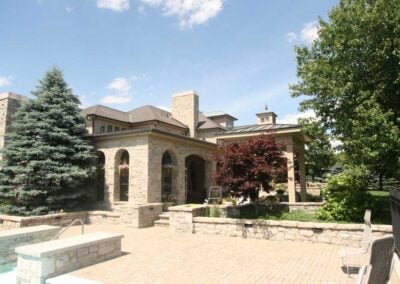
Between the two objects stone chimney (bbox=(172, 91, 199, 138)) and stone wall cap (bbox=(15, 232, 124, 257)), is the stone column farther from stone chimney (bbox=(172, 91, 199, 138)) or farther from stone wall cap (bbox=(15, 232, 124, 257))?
stone chimney (bbox=(172, 91, 199, 138))

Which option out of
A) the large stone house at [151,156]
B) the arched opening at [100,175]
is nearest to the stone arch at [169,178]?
the large stone house at [151,156]

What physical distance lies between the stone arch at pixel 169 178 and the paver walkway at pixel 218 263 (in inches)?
221

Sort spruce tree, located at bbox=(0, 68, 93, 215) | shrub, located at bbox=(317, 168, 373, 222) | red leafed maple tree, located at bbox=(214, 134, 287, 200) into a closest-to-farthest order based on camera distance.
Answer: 1. shrub, located at bbox=(317, 168, 373, 222)
2. red leafed maple tree, located at bbox=(214, 134, 287, 200)
3. spruce tree, located at bbox=(0, 68, 93, 215)

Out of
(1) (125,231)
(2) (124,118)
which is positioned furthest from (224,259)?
(2) (124,118)

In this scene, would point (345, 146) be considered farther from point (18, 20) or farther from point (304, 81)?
point (18, 20)

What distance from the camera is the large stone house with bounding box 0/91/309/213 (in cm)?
1333

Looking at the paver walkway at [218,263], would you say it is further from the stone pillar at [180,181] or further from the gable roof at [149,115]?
the gable roof at [149,115]

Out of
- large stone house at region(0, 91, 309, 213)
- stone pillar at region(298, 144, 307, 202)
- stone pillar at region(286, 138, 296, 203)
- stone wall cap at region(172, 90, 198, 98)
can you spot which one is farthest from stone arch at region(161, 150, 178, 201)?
stone wall cap at region(172, 90, 198, 98)

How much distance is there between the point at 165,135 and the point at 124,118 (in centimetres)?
887

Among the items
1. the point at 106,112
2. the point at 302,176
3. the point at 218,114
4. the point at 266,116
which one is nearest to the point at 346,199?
the point at 302,176

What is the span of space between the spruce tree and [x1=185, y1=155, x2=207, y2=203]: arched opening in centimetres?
686

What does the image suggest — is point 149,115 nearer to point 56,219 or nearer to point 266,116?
point 56,219

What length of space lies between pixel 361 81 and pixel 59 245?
34.4 ft

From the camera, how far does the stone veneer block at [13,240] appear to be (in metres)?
7.65
